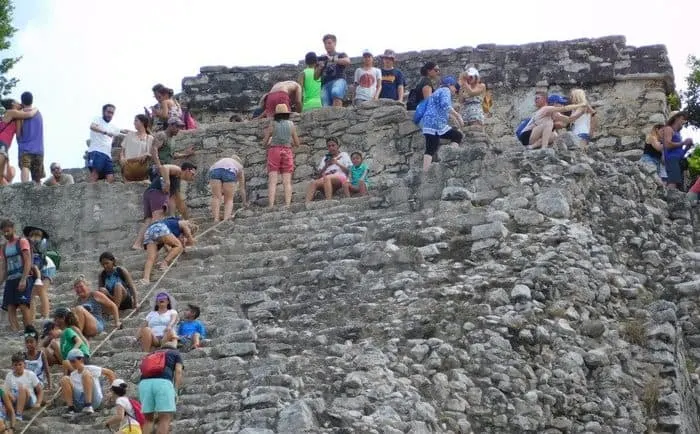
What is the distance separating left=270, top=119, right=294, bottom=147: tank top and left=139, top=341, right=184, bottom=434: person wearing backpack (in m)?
5.21

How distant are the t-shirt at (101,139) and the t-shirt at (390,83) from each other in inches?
124

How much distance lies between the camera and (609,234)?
18.4 metres

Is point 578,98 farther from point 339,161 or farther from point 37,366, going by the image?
point 37,366

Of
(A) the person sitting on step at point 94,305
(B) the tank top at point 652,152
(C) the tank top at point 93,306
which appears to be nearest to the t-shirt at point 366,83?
(B) the tank top at point 652,152

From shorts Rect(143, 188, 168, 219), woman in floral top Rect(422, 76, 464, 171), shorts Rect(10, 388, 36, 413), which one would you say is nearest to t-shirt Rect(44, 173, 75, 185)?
shorts Rect(143, 188, 168, 219)

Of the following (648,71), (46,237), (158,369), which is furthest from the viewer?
(648,71)

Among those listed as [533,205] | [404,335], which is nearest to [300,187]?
[533,205]

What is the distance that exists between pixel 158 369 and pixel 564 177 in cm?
473

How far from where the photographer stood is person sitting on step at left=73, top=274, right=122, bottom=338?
18.0 metres

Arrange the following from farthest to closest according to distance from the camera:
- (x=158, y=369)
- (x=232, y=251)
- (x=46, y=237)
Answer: (x=46, y=237)
(x=232, y=251)
(x=158, y=369)

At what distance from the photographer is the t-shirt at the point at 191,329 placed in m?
17.2

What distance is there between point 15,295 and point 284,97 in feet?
15.1

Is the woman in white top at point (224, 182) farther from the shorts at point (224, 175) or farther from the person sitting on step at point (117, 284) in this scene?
the person sitting on step at point (117, 284)

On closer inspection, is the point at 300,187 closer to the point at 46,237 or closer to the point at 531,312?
the point at 46,237
